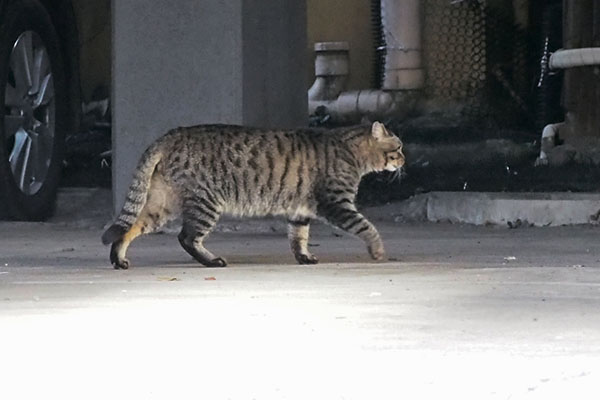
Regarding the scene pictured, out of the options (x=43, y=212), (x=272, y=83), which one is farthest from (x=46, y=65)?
(x=272, y=83)

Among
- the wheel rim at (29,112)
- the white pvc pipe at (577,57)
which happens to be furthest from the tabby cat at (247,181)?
the white pvc pipe at (577,57)

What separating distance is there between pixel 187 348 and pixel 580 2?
9106 mm

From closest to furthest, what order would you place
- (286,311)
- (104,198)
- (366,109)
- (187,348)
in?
(187,348) → (286,311) → (104,198) → (366,109)

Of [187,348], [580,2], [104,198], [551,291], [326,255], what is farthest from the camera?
[580,2]

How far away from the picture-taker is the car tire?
10.9 meters

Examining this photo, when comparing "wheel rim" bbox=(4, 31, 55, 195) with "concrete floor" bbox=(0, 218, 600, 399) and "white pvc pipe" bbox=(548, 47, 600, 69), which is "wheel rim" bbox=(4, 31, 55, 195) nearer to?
"concrete floor" bbox=(0, 218, 600, 399)

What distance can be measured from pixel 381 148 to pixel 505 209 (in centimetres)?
203

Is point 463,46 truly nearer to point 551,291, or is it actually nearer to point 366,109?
point 366,109

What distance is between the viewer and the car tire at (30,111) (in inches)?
430

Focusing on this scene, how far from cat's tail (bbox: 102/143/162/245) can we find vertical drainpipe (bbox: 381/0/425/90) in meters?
7.84

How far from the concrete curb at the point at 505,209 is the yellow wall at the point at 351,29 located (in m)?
5.57

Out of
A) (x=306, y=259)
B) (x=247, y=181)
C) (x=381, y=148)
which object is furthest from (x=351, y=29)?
(x=306, y=259)

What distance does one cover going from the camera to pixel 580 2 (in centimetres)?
1354

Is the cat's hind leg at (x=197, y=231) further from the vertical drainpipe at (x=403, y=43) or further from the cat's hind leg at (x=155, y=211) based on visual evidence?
the vertical drainpipe at (x=403, y=43)
